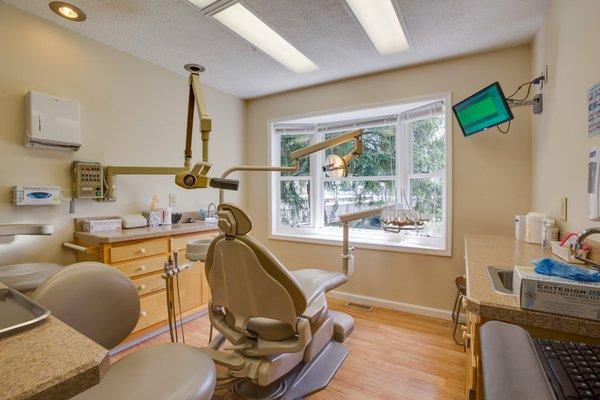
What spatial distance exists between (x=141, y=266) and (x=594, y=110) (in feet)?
9.31

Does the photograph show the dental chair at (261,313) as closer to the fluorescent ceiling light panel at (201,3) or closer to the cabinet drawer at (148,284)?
the cabinet drawer at (148,284)

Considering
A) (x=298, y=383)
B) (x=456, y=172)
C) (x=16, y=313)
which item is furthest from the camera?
(x=456, y=172)

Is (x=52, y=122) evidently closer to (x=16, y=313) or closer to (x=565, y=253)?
(x=16, y=313)

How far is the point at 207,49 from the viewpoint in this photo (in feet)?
8.41

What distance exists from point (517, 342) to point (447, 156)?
2.48 metres

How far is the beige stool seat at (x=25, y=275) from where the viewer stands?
1625 mm

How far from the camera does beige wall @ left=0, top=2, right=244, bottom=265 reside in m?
2.02

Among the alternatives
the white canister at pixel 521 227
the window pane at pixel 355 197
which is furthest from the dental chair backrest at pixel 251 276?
the window pane at pixel 355 197

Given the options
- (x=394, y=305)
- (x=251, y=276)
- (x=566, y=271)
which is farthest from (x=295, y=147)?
(x=566, y=271)

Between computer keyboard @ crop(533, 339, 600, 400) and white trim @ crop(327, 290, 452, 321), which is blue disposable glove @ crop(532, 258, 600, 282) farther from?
white trim @ crop(327, 290, 452, 321)

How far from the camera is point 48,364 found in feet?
1.59

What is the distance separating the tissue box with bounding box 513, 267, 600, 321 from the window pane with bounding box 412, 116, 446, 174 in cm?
222

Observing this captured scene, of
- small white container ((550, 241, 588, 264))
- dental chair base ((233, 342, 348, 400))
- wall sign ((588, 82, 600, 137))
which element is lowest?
dental chair base ((233, 342, 348, 400))

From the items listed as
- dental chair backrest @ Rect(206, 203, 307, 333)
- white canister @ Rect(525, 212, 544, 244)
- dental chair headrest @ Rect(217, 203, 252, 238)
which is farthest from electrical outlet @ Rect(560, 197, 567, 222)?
dental chair headrest @ Rect(217, 203, 252, 238)
